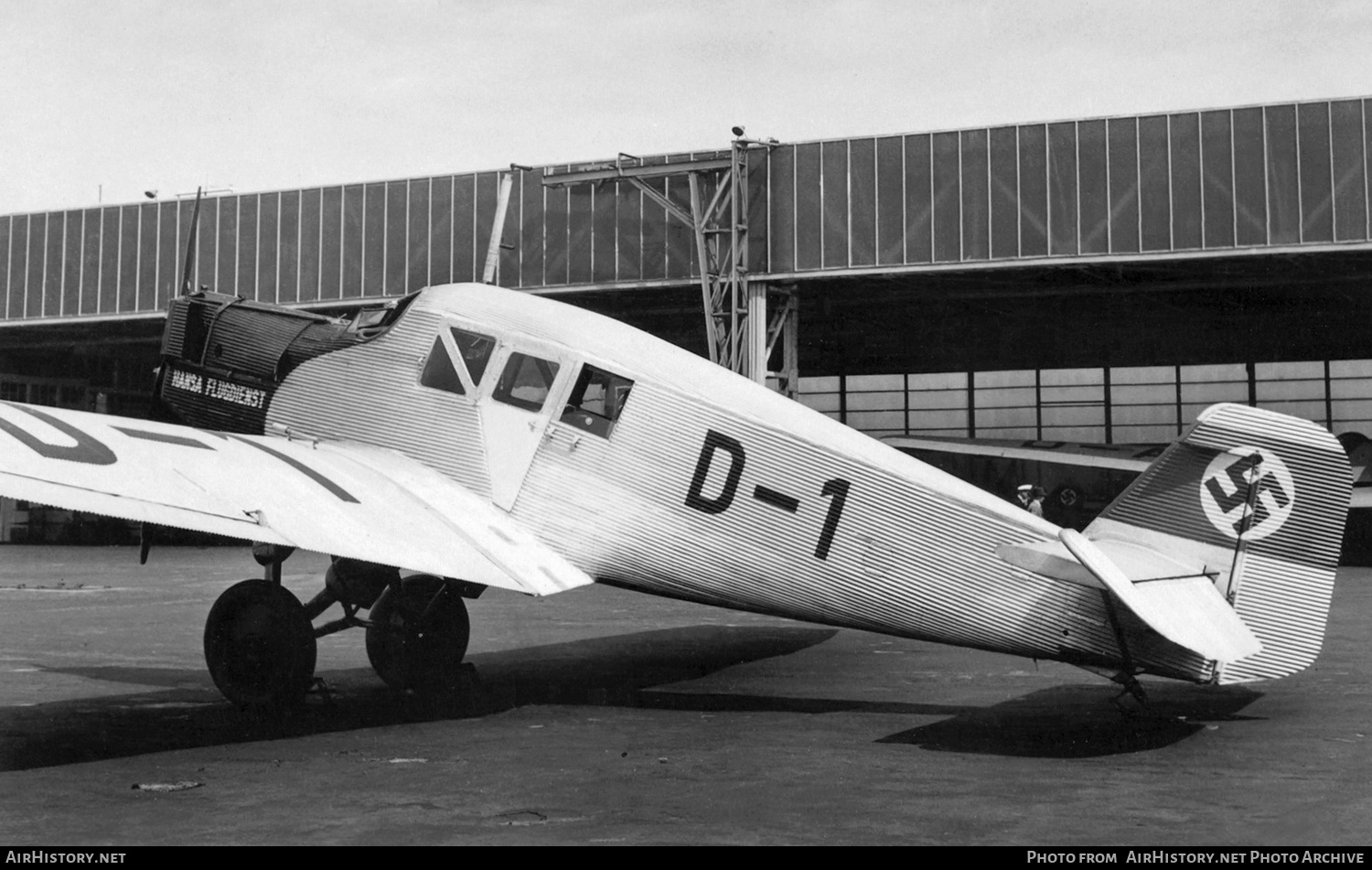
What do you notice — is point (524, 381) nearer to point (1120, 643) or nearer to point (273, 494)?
point (273, 494)

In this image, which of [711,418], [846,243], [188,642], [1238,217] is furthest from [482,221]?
[711,418]

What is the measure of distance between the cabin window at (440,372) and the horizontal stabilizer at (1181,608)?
4287 millimetres

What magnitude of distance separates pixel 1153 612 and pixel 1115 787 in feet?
4.26

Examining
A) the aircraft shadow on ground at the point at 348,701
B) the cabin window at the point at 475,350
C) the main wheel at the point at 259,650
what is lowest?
the aircraft shadow on ground at the point at 348,701

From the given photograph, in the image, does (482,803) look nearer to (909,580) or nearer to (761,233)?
(909,580)

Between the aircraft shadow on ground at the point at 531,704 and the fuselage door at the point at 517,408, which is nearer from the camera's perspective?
the aircraft shadow on ground at the point at 531,704

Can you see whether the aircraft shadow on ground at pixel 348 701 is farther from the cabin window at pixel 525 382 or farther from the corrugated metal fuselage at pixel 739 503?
the cabin window at pixel 525 382

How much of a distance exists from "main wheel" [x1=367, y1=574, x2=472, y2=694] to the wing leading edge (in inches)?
56.6

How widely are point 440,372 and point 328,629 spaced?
2110 mm

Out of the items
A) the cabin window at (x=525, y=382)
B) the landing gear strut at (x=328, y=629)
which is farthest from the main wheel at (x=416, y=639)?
the cabin window at (x=525, y=382)

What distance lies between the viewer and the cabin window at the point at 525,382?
9.24m

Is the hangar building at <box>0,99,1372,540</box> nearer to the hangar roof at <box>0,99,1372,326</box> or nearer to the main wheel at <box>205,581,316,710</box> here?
the hangar roof at <box>0,99,1372,326</box>

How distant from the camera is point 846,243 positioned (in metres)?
28.7

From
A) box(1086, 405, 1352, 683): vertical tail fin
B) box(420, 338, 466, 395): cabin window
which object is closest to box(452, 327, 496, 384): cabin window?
box(420, 338, 466, 395): cabin window
